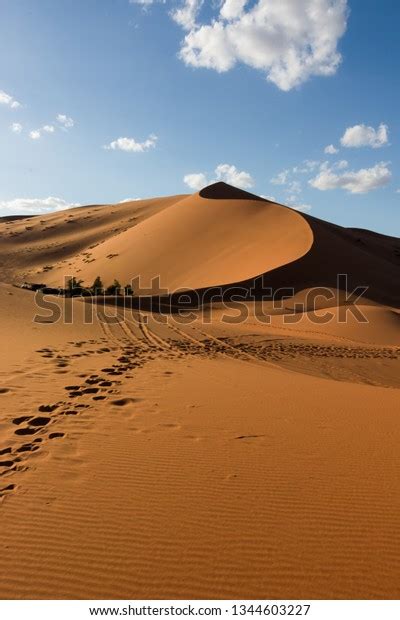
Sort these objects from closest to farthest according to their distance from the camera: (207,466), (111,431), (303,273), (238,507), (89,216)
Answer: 1. (238,507)
2. (207,466)
3. (111,431)
4. (303,273)
5. (89,216)

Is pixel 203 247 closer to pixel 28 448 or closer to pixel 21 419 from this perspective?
pixel 21 419

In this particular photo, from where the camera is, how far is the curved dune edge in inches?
986

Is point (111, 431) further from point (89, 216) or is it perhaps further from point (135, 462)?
point (89, 216)

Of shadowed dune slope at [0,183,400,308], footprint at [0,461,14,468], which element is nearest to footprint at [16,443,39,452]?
footprint at [0,461,14,468]

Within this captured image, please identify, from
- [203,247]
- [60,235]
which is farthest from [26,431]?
[60,235]

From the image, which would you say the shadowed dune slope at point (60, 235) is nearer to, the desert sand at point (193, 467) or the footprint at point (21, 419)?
the desert sand at point (193, 467)

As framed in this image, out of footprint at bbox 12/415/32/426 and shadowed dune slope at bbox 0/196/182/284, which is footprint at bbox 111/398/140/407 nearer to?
footprint at bbox 12/415/32/426

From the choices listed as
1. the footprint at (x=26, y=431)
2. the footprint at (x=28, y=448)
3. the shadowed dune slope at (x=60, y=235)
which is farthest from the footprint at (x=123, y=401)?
the shadowed dune slope at (x=60, y=235)

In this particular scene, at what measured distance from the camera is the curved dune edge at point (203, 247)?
2505 cm

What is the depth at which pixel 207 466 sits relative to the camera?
3691mm

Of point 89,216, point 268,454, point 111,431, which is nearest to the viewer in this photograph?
point 268,454
